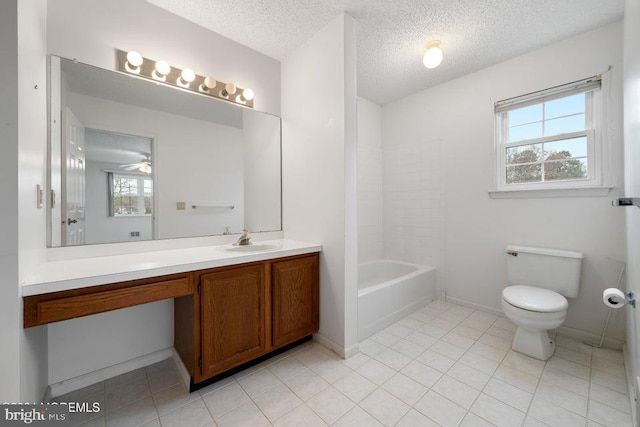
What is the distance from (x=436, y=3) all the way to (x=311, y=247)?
75.4 inches

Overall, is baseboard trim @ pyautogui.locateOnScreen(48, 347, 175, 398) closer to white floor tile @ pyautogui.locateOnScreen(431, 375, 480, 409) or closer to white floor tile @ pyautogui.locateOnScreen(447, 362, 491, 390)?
white floor tile @ pyautogui.locateOnScreen(431, 375, 480, 409)

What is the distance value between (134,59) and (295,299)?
1938mm

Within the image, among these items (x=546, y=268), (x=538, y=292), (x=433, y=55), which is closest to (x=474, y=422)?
(x=538, y=292)

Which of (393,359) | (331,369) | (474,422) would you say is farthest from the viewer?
(393,359)

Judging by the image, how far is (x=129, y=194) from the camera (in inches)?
63.7

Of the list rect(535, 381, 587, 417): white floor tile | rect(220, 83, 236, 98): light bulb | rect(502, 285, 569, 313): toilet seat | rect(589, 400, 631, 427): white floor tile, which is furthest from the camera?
rect(220, 83, 236, 98): light bulb

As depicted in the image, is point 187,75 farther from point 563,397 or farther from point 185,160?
point 563,397

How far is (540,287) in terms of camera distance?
80.4 inches

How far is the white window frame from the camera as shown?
1.93 m

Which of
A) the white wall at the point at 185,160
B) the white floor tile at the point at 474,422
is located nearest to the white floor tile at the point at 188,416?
the white wall at the point at 185,160

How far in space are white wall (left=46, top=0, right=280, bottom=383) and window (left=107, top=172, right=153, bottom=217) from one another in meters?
0.32

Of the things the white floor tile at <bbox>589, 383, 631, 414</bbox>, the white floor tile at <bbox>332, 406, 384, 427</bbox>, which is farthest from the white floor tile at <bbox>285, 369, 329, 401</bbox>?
the white floor tile at <bbox>589, 383, 631, 414</bbox>

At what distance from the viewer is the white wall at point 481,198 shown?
190 cm

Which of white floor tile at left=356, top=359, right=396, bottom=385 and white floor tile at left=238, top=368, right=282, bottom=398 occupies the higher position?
white floor tile at left=238, top=368, right=282, bottom=398
